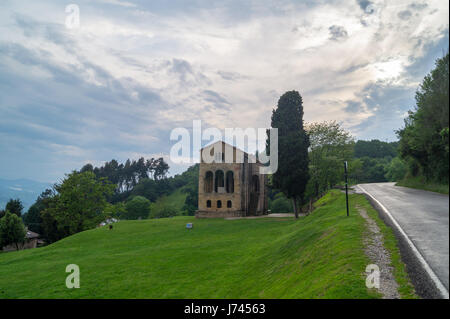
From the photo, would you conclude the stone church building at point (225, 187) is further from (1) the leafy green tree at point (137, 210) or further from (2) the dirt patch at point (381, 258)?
(1) the leafy green tree at point (137, 210)

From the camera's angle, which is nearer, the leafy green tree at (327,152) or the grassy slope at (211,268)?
the grassy slope at (211,268)

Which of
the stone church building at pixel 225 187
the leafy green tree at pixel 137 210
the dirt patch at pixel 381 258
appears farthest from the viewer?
the leafy green tree at pixel 137 210

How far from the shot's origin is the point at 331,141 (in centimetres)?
3578

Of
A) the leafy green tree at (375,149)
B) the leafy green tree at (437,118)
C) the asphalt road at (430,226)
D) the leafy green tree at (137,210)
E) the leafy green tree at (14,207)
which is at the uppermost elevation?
the leafy green tree at (375,149)

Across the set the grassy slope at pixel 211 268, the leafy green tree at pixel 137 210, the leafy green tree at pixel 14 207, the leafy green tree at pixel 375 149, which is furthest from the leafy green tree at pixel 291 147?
the leafy green tree at pixel 14 207

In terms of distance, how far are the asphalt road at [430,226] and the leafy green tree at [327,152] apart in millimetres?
18840

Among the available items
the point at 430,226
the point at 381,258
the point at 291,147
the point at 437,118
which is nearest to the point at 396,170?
the point at 291,147

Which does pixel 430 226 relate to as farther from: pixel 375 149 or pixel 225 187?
pixel 375 149

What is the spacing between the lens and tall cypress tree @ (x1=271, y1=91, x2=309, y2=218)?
98.6ft

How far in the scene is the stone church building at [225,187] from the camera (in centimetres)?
4259

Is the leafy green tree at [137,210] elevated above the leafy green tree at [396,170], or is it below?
below

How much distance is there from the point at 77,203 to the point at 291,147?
3779 cm

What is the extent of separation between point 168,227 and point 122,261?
13423 millimetres
